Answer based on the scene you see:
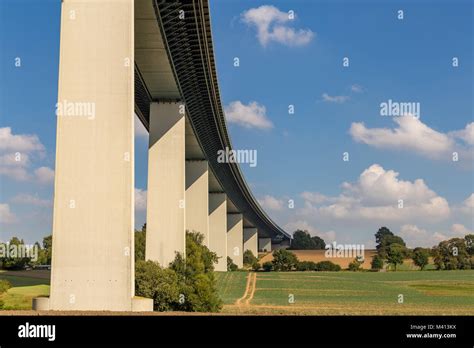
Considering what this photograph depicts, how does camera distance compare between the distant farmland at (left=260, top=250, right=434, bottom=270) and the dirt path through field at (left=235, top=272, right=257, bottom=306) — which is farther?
the distant farmland at (left=260, top=250, right=434, bottom=270)

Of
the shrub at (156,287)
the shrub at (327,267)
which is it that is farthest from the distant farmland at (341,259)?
the shrub at (156,287)

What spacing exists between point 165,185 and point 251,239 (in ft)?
471

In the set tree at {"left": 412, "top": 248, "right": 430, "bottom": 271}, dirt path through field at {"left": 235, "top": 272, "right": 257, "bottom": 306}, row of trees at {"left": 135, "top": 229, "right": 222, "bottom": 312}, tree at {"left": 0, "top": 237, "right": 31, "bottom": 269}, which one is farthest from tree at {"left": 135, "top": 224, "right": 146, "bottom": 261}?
tree at {"left": 412, "top": 248, "right": 430, "bottom": 271}

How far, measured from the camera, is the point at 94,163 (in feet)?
86.3

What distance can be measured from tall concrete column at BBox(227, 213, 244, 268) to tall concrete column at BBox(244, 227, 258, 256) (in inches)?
1658

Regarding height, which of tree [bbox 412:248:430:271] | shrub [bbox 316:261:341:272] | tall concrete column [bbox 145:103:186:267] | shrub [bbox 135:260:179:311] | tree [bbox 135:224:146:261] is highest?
tall concrete column [bbox 145:103:186:267]

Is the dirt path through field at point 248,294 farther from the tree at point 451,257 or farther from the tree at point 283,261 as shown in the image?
the tree at point 451,257

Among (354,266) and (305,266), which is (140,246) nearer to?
(305,266)

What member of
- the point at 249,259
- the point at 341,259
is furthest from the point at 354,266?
the point at 249,259

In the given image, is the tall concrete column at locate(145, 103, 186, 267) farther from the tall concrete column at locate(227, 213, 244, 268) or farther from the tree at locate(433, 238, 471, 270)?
the tree at locate(433, 238, 471, 270)

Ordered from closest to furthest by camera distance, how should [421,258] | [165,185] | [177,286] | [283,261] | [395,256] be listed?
[177,286]
[165,185]
[283,261]
[421,258]
[395,256]

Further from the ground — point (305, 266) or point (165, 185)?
point (165, 185)

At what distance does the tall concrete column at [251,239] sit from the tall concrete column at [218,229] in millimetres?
77567

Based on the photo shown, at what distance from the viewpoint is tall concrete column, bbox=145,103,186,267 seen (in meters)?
48.0
